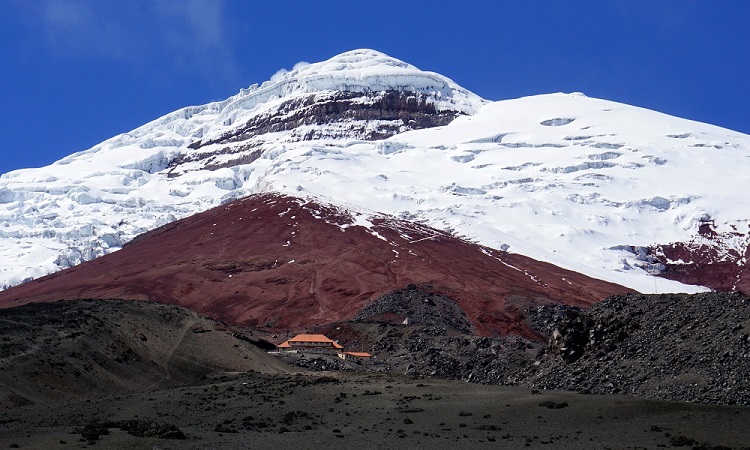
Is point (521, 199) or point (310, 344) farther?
point (521, 199)

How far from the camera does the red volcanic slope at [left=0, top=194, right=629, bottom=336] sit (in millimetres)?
98125

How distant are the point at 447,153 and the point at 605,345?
15210 centimetres

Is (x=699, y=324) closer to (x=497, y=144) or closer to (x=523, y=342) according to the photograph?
(x=523, y=342)

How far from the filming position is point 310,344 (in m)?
71.3

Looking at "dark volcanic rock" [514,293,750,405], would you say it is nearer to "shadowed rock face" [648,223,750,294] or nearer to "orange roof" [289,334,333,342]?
"orange roof" [289,334,333,342]

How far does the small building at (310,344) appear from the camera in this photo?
2763 inches

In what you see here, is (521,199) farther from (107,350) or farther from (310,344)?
(107,350)

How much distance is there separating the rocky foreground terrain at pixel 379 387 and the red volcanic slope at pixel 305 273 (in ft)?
118

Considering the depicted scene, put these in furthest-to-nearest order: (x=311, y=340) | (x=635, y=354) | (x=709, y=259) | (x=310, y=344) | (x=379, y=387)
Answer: (x=709, y=259), (x=311, y=340), (x=310, y=344), (x=379, y=387), (x=635, y=354)

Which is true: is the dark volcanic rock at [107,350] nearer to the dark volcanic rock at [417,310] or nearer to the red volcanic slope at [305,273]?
the dark volcanic rock at [417,310]

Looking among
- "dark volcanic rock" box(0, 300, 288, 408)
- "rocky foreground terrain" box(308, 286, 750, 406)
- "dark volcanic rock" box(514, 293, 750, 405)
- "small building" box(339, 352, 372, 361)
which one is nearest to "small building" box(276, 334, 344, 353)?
"small building" box(339, 352, 372, 361)

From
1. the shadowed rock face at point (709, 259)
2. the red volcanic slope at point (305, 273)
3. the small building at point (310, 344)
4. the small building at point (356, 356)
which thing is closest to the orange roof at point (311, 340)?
the small building at point (310, 344)

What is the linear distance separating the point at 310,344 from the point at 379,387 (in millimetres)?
27062

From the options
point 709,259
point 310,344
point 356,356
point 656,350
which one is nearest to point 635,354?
point 656,350
